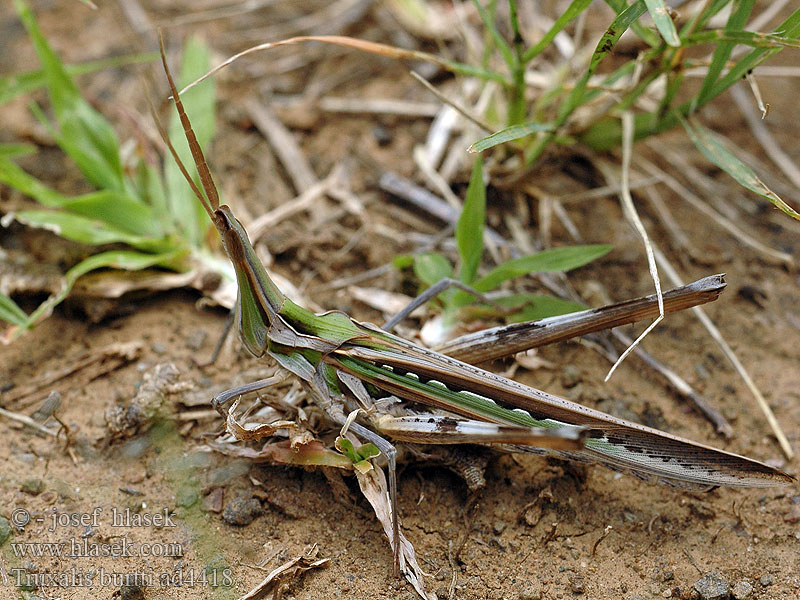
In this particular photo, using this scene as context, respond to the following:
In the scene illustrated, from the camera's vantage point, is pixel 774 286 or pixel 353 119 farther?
pixel 353 119

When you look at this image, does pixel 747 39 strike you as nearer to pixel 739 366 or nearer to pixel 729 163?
pixel 729 163

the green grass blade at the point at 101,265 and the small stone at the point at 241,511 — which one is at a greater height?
the green grass blade at the point at 101,265

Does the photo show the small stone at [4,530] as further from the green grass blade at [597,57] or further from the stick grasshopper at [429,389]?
the green grass blade at [597,57]

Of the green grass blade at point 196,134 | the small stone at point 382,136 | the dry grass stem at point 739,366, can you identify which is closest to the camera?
the dry grass stem at point 739,366

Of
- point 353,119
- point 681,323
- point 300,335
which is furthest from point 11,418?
point 681,323

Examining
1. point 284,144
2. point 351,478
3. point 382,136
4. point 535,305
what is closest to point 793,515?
point 535,305

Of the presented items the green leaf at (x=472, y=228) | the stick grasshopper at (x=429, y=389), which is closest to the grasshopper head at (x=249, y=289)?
the stick grasshopper at (x=429, y=389)

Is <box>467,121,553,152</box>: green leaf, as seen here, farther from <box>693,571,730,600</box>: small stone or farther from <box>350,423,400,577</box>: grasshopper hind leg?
<box>693,571,730,600</box>: small stone

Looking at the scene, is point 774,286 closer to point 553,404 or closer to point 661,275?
point 661,275
